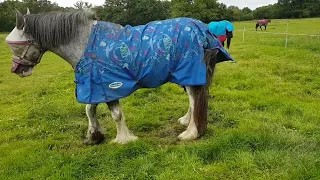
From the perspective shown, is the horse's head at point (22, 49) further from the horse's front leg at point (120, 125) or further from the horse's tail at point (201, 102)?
the horse's tail at point (201, 102)

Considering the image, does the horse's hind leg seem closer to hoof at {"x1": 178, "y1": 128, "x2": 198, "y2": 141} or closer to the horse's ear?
hoof at {"x1": 178, "y1": 128, "x2": 198, "y2": 141}

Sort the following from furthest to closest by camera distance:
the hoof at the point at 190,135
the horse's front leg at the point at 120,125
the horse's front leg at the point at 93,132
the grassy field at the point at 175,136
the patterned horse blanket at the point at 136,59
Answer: the horse's front leg at the point at 93,132
the hoof at the point at 190,135
the horse's front leg at the point at 120,125
the patterned horse blanket at the point at 136,59
the grassy field at the point at 175,136

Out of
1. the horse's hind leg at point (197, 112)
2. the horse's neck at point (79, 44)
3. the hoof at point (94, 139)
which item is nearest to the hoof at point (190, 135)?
the horse's hind leg at point (197, 112)

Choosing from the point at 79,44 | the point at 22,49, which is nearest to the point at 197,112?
the point at 79,44

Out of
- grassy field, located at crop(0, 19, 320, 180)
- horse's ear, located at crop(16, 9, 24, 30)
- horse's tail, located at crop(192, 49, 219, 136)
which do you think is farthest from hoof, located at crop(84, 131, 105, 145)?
horse's ear, located at crop(16, 9, 24, 30)

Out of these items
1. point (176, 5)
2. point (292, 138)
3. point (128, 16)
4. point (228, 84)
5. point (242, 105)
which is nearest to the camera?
point (292, 138)

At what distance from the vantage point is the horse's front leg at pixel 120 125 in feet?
14.6

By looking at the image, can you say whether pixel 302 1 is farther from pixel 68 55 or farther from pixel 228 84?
pixel 68 55

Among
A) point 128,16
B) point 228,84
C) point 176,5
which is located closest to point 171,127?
point 228,84

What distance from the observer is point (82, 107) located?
21.6 ft

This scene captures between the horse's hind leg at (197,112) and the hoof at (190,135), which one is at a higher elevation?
the horse's hind leg at (197,112)

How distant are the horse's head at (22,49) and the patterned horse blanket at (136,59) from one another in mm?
700

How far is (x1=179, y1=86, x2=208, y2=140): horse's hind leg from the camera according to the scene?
450 cm

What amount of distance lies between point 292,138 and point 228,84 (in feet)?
12.6
